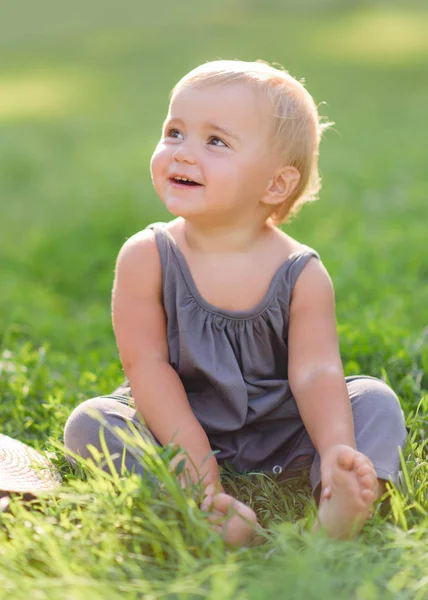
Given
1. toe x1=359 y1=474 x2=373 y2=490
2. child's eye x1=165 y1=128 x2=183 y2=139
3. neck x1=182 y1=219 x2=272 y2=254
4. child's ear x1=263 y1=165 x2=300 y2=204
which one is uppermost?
child's eye x1=165 y1=128 x2=183 y2=139

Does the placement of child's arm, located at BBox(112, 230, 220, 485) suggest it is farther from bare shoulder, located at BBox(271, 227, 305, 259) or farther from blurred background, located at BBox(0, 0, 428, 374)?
blurred background, located at BBox(0, 0, 428, 374)

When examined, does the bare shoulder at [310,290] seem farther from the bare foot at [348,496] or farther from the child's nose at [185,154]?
the bare foot at [348,496]

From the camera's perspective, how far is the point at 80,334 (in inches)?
172

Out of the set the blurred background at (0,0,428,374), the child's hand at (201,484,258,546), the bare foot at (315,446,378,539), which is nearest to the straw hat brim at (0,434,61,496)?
the child's hand at (201,484,258,546)

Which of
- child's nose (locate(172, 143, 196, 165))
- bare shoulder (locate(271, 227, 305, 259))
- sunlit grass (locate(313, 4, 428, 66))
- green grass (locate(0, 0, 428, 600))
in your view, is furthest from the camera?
sunlit grass (locate(313, 4, 428, 66))

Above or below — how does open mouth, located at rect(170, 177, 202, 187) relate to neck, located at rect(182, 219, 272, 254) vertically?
above

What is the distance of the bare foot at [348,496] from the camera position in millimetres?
2156

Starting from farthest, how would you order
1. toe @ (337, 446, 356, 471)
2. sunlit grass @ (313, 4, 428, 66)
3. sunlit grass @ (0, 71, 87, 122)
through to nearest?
sunlit grass @ (313, 4, 428, 66)
sunlit grass @ (0, 71, 87, 122)
toe @ (337, 446, 356, 471)

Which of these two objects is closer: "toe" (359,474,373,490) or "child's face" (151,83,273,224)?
"toe" (359,474,373,490)

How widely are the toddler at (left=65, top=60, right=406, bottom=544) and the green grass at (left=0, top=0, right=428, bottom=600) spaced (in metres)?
0.17

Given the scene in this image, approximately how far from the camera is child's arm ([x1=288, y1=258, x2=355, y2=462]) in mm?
2521

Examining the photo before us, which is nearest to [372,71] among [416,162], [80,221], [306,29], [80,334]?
[306,29]

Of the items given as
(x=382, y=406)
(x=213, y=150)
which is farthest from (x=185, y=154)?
(x=382, y=406)

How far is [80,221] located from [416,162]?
2.92m
